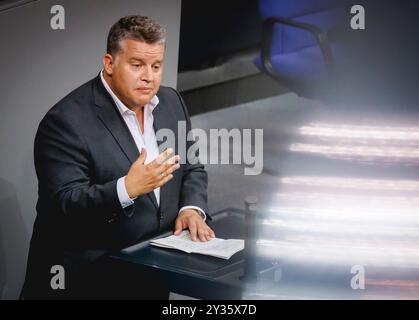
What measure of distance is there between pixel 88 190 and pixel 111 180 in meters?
0.13

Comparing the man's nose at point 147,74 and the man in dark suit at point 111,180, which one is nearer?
the man in dark suit at point 111,180

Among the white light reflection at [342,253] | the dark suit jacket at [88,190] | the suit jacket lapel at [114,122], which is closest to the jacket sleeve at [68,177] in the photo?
the dark suit jacket at [88,190]

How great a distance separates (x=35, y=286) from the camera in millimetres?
3160

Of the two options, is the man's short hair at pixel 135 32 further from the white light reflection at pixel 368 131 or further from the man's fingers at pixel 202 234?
the white light reflection at pixel 368 131

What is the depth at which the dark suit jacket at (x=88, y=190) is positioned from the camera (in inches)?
112

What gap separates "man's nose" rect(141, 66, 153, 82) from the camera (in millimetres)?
2988

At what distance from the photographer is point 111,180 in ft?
9.60

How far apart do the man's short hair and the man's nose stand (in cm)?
10

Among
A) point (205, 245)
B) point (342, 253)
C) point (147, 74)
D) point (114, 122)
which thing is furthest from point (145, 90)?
point (342, 253)

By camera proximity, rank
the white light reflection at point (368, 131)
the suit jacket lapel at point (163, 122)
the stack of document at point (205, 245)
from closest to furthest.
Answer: the stack of document at point (205, 245) → the suit jacket lapel at point (163, 122) → the white light reflection at point (368, 131)

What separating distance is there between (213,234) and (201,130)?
2.31m

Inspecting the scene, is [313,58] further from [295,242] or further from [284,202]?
[295,242]

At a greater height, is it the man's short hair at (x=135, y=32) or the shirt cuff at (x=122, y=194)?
the man's short hair at (x=135, y=32)
